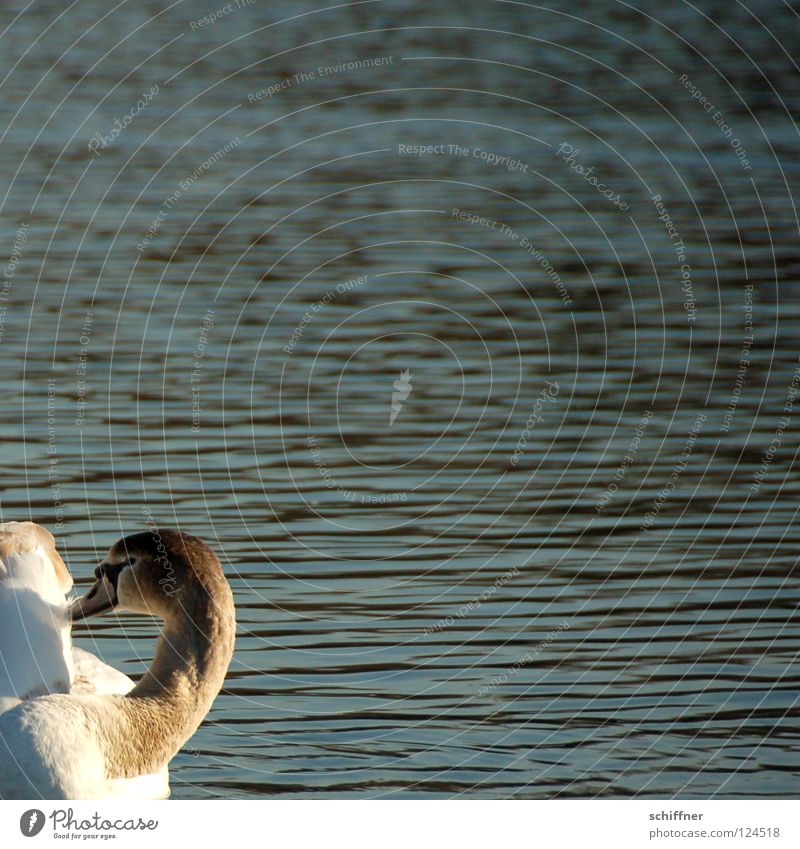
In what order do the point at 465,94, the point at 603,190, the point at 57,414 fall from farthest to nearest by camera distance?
the point at 465,94 < the point at 603,190 < the point at 57,414

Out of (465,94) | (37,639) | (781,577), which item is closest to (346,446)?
(781,577)

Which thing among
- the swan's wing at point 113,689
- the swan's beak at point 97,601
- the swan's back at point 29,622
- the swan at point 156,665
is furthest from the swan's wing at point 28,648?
the swan's beak at point 97,601

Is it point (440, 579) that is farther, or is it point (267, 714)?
point (440, 579)

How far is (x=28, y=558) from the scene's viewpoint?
8430 millimetres

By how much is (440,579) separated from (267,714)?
2.02 metres

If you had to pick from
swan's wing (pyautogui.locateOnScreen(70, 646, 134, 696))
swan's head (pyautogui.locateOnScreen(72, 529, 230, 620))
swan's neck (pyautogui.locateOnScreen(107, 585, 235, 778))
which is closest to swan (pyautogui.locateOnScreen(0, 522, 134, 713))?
swan's wing (pyautogui.locateOnScreen(70, 646, 134, 696))

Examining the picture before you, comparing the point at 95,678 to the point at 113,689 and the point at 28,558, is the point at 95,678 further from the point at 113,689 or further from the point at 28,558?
the point at 28,558

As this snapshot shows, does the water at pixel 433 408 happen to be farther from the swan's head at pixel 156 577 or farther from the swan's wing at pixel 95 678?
the swan's head at pixel 156 577

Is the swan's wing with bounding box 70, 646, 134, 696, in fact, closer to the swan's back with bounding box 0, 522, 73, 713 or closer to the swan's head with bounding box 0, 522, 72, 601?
the swan's back with bounding box 0, 522, 73, 713

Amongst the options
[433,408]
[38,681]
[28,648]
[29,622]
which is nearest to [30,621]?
[29,622]

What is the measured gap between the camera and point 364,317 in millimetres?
16188

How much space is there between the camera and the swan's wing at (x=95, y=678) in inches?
348

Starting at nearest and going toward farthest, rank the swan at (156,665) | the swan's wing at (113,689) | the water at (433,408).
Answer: the swan at (156,665) → the swan's wing at (113,689) → the water at (433,408)
